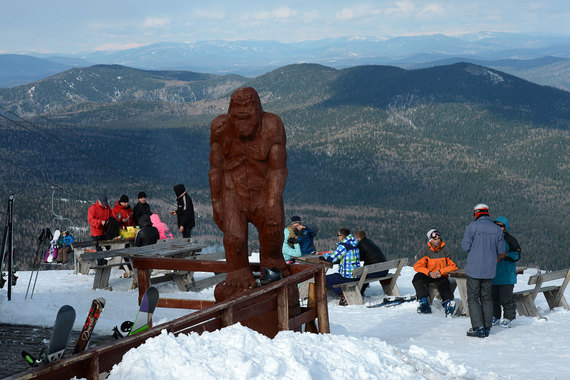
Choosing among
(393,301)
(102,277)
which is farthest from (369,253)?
(102,277)

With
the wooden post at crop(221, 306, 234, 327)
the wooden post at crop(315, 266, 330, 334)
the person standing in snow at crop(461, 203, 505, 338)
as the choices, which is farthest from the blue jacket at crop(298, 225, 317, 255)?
the wooden post at crop(221, 306, 234, 327)

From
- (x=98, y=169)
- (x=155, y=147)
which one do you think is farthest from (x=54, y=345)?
(x=155, y=147)

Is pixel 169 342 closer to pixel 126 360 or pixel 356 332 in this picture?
pixel 126 360

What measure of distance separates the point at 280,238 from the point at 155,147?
324 feet

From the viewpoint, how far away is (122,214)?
13438mm

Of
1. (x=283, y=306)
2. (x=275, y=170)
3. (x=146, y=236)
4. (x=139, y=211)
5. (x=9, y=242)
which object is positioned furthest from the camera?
(x=139, y=211)

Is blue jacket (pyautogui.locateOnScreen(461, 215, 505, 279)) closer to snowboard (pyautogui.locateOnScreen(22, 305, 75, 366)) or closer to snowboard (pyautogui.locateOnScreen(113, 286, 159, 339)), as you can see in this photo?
snowboard (pyautogui.locateOnScreen(113, 286, 159, 339))

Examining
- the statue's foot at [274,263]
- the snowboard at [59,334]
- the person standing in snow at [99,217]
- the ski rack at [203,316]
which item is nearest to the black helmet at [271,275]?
the statue's foot at [274,263]

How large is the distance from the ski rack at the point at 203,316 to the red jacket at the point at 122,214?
5.59 m

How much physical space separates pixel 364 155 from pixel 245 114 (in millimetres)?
91607

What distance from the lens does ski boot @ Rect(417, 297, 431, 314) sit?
1046 centimetres

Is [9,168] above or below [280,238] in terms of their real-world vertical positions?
below

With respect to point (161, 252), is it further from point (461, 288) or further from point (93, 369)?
point (93, 369)

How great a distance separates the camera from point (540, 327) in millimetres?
9539
